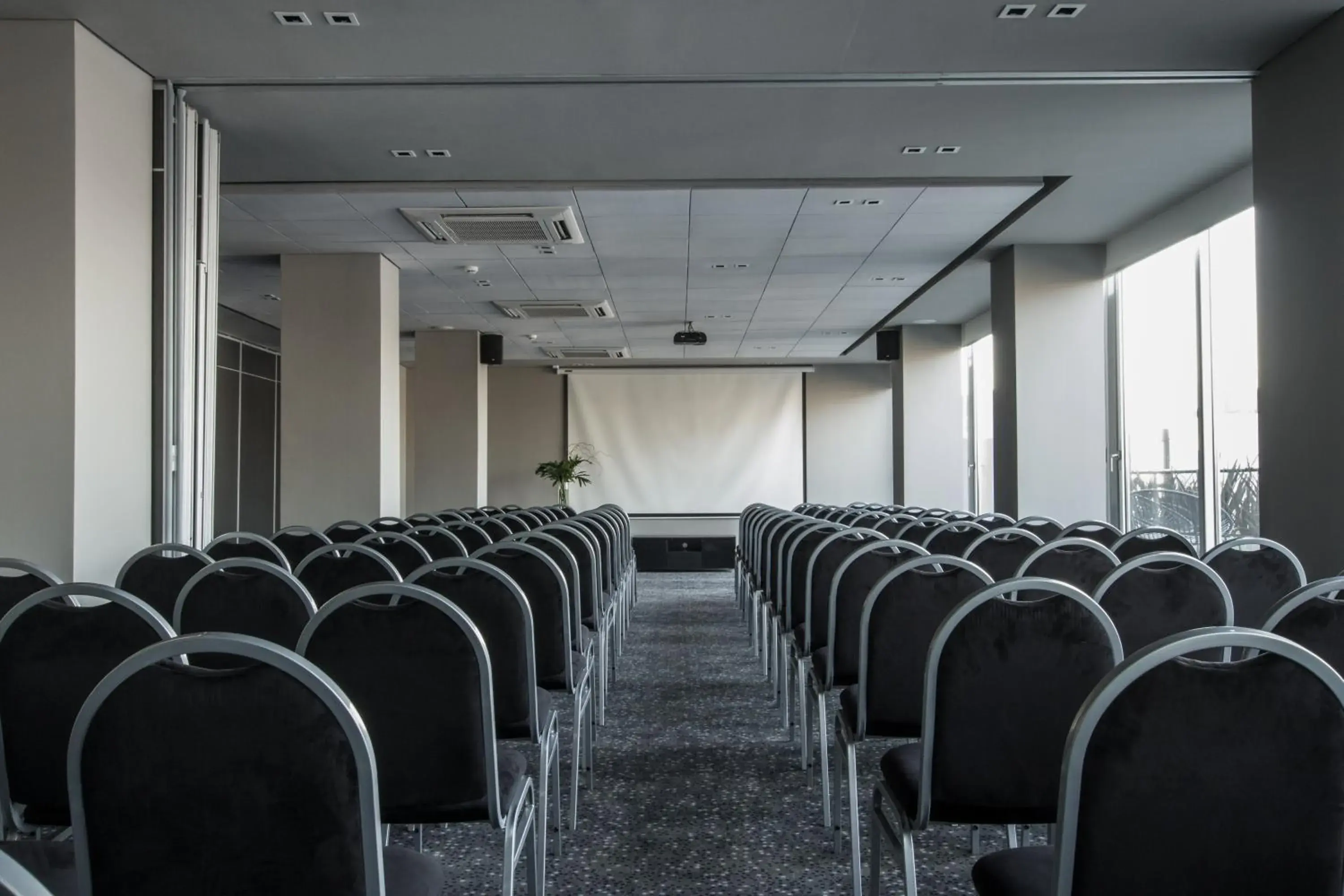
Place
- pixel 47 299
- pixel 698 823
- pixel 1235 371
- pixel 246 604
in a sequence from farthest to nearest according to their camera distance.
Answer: pixel 1235 371
pixel 47 299
pixel 698 823
pixel 246 604

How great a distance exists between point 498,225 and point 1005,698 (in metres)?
6.29

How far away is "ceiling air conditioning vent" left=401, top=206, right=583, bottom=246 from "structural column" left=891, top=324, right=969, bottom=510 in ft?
21.0

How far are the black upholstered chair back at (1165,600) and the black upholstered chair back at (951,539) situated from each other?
4.69 feet

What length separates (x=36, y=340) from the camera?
4.28m

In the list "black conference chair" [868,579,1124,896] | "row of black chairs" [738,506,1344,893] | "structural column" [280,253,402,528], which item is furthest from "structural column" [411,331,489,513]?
"black conference chair" [868,579,1124,896]

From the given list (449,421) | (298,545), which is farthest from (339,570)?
(449,421)

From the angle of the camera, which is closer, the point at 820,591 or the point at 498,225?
the point at 820,591

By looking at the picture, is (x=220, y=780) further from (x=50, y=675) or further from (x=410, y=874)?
(x=50, y=675)

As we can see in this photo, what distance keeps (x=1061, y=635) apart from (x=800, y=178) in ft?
16.9

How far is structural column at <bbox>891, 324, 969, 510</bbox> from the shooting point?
1292cm

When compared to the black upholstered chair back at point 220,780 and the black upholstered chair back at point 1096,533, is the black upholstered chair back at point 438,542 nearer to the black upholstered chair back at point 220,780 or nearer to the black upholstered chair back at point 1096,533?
the black upholstered chair back at point 1096,533

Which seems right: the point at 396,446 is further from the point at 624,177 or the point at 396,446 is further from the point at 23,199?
the point at 23,199

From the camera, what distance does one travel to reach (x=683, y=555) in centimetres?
1311

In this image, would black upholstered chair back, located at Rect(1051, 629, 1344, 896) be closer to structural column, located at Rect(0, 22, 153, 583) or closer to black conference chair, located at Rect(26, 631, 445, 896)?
black conference chair, located at Rect(26, 631, 445, 896)
